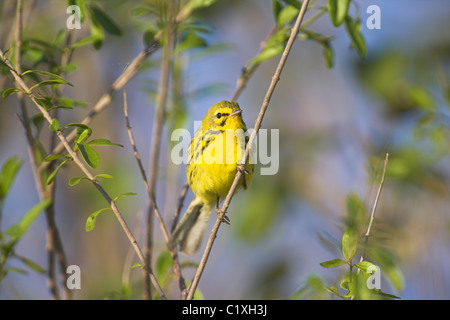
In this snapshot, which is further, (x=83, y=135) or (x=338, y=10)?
(x=338, y=10)

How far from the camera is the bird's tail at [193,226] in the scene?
3332 mm

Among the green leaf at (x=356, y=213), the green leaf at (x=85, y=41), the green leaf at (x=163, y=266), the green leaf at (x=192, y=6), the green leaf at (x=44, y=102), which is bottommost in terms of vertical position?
the green leaf at (x=163, y=266)

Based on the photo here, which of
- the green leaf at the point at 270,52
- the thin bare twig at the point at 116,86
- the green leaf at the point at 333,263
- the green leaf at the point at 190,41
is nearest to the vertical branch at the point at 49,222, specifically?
the thin bare twig at the point at 116,86

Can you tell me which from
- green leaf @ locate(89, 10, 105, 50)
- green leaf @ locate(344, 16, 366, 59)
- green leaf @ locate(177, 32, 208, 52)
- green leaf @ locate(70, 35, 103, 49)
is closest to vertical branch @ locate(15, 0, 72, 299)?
green leaf @ locate(70, 35, 103, 49)

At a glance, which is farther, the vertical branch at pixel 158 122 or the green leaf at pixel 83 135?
the green leaf at pixel 83 135

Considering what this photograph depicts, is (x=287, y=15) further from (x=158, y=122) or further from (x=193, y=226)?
(x=193, y=226)

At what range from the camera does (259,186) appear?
445 cm

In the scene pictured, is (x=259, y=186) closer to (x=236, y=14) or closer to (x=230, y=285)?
(x=230, y=285)

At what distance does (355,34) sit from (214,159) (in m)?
1.18

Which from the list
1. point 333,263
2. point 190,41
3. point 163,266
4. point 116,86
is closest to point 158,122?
point 333,263

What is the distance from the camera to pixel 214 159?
3.29 m

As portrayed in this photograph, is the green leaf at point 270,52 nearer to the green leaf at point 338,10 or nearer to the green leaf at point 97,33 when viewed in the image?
the green leaf at point 338,10

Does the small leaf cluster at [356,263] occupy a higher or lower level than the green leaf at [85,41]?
lower

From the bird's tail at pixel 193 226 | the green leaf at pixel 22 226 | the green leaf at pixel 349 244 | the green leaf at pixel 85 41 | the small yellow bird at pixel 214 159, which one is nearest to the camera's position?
the green leaf at pixel 349 244
